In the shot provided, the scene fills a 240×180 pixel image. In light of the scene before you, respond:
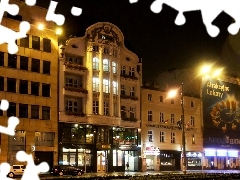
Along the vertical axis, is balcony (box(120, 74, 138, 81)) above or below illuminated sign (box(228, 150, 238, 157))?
above

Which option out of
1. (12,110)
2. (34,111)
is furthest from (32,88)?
(12,110)

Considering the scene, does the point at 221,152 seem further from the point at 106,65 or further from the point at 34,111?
the point at 34,111

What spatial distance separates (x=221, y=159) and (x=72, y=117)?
32.9 meters

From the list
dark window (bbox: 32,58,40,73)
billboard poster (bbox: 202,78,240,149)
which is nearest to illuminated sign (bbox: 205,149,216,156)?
billboard poster (bbox: 202,78,240,149)

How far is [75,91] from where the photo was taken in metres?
59.7

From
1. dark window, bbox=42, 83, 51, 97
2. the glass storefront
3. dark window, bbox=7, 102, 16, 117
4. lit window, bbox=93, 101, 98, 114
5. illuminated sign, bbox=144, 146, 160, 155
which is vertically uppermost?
dark window, bbox=42, 83, 51, 97

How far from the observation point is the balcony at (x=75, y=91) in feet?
192

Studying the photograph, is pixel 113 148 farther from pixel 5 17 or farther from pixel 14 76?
pixel 5 17

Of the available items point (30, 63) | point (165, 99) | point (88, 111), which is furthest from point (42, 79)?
point (165, 99)

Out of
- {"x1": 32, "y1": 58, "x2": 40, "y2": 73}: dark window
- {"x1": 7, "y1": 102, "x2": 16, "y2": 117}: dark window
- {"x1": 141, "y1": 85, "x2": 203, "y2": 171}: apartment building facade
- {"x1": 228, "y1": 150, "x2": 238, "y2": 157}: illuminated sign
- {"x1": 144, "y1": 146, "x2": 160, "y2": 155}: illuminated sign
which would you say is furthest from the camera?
{"x1": 228, "y1": 150, "x2": 238, "y2": 157}: illuminated sign

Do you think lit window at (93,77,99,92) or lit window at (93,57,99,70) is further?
lit window at (93,57,99,70)

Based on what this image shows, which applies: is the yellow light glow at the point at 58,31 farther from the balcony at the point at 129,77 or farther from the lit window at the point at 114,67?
the balcony at the point at 129,77

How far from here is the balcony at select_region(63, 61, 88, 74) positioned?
59.0 metres

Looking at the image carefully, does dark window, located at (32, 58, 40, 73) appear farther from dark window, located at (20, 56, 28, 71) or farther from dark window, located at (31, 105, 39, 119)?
dark window, located at (31, 105, 39, 119)
